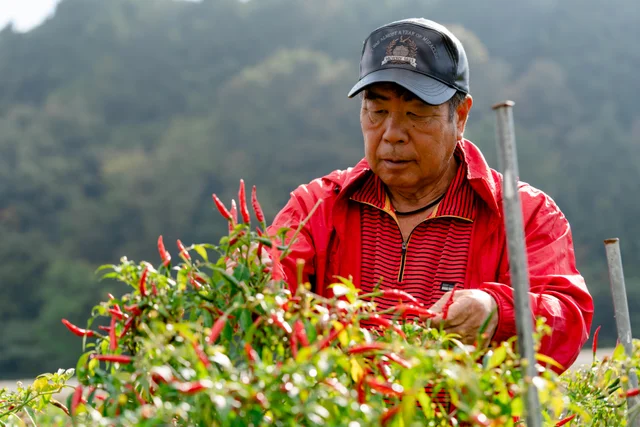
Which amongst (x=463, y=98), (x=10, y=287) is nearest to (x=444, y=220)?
(x=463, y=98)

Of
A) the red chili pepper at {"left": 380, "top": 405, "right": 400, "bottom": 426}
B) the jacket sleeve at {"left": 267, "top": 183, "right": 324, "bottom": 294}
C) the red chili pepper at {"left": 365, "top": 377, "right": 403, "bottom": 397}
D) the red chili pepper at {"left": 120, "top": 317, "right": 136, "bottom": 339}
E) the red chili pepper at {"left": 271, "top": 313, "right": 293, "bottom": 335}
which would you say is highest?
the jacket sleeve at {"left": 267, "top": 183, "right": 324, "bottom": 294}

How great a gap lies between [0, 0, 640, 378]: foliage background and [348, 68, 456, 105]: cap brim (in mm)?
29686

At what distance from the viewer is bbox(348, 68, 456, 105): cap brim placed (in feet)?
8.30

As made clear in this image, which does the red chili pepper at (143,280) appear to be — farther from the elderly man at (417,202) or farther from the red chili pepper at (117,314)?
the elderly man at (417,202)

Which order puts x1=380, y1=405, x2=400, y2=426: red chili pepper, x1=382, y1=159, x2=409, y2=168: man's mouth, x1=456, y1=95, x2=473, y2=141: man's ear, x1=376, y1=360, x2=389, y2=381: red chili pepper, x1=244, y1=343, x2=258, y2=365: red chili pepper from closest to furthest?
1. x1=380, y1=405, x2=400, y2=426: red chili pepper
2. x1=244, y1=343, x2=258, y2=365: red chili pepper
3. x1=376, y1=360, x2=389, y2=381: red chili pepper
4. x1=382, y1=159, x2=409, y2=168: man's mouth
5. x1=456, y1=95, x2=473, y2=141: man's ear

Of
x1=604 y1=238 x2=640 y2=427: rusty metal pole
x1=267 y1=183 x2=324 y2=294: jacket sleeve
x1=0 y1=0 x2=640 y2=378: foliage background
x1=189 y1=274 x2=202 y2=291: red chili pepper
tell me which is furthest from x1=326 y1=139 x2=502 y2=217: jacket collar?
x1=0 y1=0 x2=640 y2=378: foliage background

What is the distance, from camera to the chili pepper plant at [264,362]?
1.21 meters

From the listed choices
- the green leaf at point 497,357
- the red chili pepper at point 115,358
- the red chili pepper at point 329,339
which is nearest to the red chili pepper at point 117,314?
the red chili pepper at point 115,358

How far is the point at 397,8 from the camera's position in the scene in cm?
4909

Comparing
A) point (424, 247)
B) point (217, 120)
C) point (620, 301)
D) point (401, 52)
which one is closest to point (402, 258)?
point (424, 247)

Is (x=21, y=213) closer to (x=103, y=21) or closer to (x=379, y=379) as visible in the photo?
(x=103, y=21)

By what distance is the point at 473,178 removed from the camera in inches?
104

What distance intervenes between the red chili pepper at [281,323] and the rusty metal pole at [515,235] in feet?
1.12

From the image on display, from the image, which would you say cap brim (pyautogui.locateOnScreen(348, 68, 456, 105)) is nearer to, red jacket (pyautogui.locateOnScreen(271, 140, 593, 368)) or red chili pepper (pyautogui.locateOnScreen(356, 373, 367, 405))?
red jacket (pyautogui.locateOnScreen(271, 140, 593, 368))
